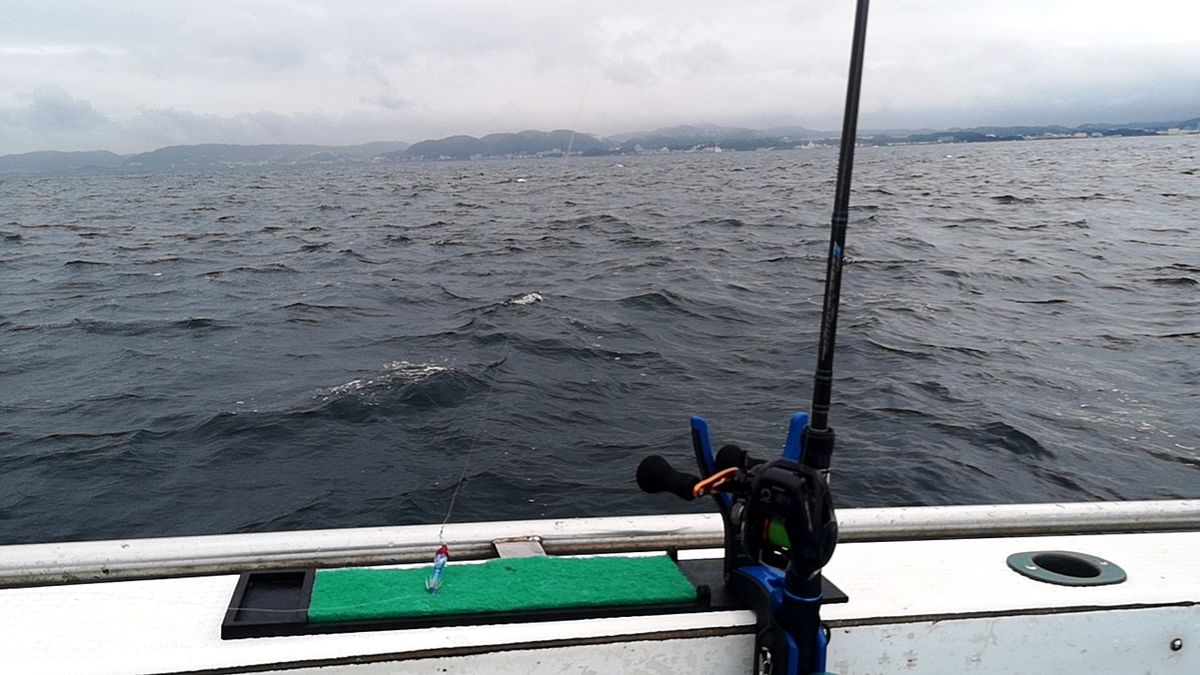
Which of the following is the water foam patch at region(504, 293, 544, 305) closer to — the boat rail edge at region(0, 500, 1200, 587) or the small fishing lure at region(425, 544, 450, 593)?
the boat rail edge at region(0, 500, 1200, 587)

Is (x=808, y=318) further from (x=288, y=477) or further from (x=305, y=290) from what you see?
(x=305, y=290)

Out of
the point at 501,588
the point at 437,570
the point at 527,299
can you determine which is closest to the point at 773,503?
the point at 501,588

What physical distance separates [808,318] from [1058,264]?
18.6 ft

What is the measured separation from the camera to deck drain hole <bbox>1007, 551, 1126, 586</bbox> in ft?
6.68

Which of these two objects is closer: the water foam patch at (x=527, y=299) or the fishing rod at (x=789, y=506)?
the fishing rod at (x=789, y=506)

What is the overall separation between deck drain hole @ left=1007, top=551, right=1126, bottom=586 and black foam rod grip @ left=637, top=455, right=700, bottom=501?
989 mm

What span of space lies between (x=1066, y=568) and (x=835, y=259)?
3.40ft

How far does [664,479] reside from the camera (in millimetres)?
1712

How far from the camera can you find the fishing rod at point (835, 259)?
177 centimetres

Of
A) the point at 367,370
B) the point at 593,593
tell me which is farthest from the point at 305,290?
the point at 593,593

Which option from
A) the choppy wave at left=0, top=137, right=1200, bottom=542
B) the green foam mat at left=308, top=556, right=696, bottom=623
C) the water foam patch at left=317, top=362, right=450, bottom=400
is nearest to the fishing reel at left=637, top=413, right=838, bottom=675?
the green foam mat at left=308, top=556, right=696, bottom=623

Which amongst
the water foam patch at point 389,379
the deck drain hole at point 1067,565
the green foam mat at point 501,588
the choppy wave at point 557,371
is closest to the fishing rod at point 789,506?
the green foam mat at point 501,588

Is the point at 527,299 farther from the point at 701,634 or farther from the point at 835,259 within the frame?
the point at 701,634

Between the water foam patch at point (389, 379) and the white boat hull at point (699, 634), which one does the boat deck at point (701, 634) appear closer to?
the white boat hull at point (699, 634)
